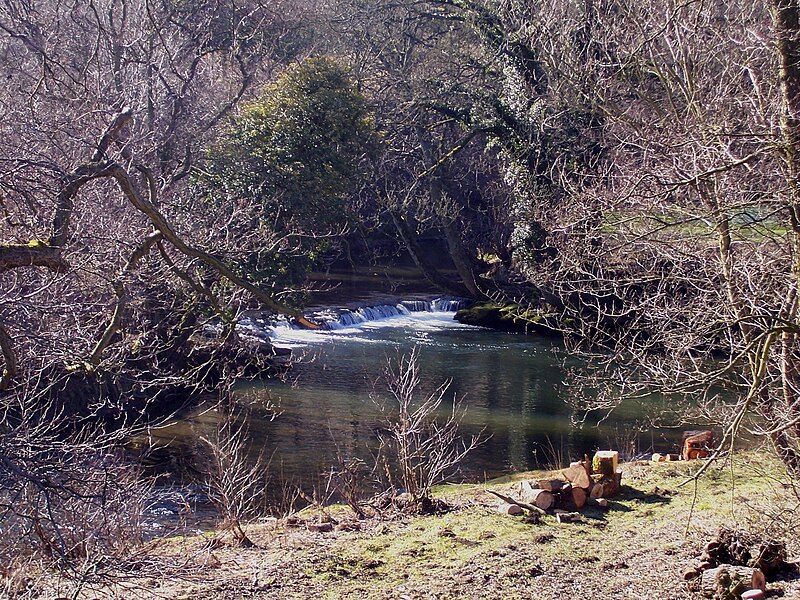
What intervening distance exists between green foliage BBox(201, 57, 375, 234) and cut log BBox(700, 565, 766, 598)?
10.5 metres

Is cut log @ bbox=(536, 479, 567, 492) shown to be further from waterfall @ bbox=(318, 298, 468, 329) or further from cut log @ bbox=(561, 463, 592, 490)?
waterfall @ bbox=(318, 298, 468, 329)

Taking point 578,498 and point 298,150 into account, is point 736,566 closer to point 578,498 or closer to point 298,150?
point 578,498

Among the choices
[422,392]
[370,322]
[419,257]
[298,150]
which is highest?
[298,150]

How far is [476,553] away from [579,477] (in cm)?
183

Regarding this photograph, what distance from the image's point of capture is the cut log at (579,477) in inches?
325

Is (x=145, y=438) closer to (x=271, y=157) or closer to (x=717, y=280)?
(x=271, y=157)

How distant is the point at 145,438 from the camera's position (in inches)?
493

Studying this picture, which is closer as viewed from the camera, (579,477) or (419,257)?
(579,477)

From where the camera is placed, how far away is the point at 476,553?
22.5 ft

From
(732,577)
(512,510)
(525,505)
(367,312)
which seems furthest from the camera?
(367,312)

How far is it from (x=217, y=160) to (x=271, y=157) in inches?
38.1

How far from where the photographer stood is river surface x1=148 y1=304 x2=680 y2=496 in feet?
40.7

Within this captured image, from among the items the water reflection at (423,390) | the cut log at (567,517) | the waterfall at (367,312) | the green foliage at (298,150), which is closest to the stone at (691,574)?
the cut log at (567,517)

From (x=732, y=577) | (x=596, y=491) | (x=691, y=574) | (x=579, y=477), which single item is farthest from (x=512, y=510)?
(x=732, y=577)
